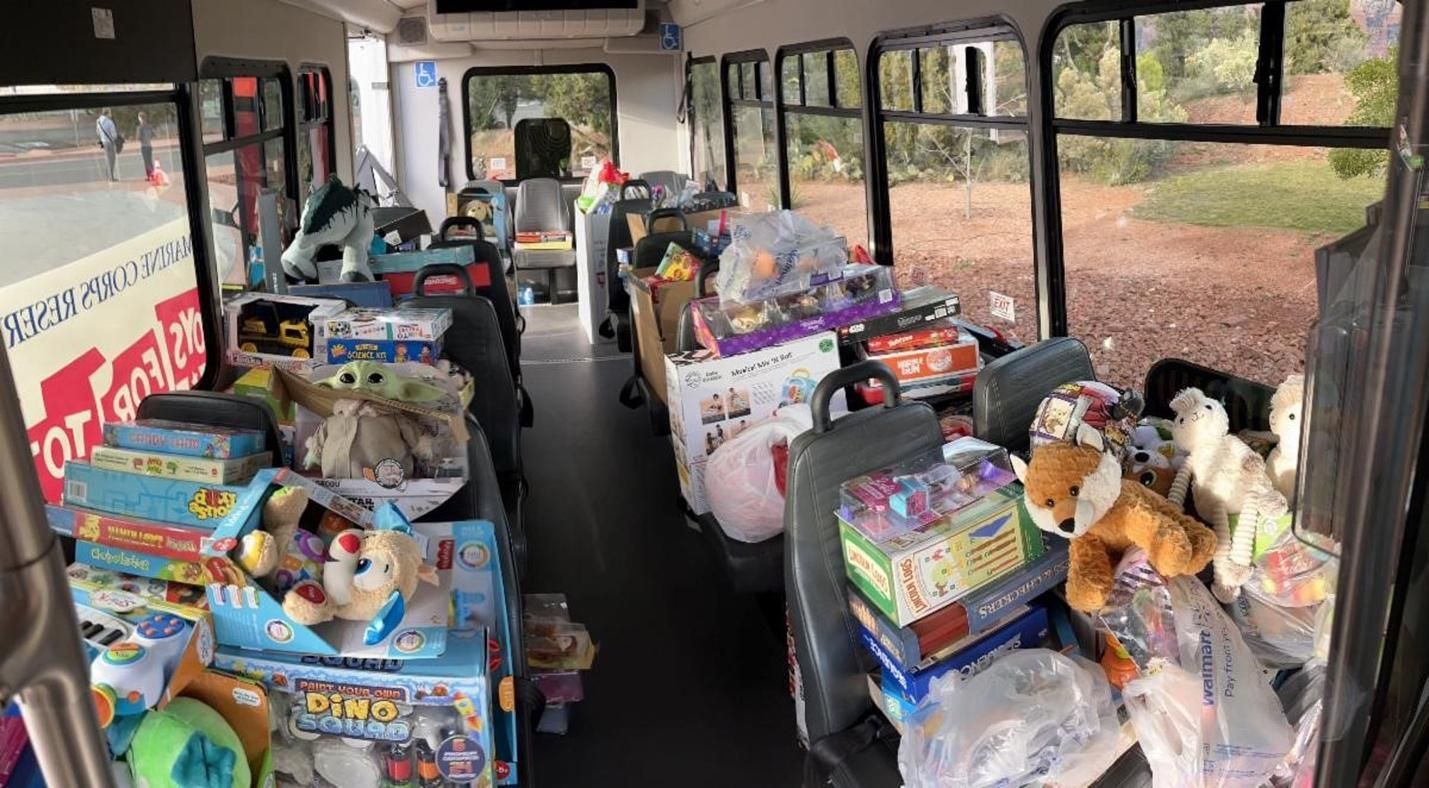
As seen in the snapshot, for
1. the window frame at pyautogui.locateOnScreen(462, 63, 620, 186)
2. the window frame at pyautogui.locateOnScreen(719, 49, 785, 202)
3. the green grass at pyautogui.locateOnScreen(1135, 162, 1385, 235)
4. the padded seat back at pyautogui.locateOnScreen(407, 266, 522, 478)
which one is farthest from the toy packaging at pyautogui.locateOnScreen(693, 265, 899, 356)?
the window frame at pyautogui.locateOnScreen(462, 63, 620, 186)

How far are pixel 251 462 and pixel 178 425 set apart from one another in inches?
9.3

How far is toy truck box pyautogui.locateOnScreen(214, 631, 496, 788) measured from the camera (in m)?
1.87

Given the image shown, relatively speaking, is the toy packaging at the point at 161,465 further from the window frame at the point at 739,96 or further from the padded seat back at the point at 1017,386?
the window frame at the point at 739,96

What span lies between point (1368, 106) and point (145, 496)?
2.47 metres

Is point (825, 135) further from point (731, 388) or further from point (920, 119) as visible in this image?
point (731, 388)

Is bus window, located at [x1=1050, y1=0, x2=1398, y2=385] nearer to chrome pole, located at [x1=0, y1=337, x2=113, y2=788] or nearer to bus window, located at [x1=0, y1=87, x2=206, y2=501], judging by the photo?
chrome pole, located at [x1=0, y1=337, x2=113, y2=788]

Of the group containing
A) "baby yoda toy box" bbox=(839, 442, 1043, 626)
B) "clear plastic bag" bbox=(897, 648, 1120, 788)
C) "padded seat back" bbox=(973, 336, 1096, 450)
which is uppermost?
"padded seat back" bbox=(973, 336, 1096, 450)

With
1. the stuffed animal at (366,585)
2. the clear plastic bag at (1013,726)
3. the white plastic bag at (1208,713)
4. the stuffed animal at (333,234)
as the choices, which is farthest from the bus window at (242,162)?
the white plastic bag at (1208,713)

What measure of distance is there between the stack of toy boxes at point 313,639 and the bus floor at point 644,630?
1.10 metres

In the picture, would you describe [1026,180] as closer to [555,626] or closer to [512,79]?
[555,626]

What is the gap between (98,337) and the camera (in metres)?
3.01

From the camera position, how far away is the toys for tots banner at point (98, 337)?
2600 millimetres

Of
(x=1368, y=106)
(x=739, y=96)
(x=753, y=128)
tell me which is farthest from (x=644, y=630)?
(x=739, y=96)

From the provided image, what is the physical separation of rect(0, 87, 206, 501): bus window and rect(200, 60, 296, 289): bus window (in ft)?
1.03
